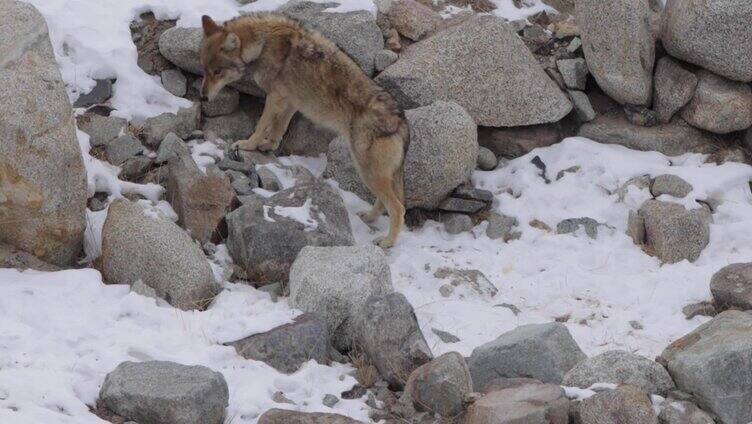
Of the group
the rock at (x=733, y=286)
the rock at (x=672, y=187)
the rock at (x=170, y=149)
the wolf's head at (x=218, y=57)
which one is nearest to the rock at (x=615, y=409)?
the rock at (x=733, y=286)

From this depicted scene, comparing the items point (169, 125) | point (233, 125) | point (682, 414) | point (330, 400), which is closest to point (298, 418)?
point (330, 400)

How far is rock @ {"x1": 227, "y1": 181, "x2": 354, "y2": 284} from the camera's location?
10.2 metres

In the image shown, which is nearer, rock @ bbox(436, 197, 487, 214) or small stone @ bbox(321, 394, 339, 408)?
small stone @ bbox(321, 394, 339, 408)

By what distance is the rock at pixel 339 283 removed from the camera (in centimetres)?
908

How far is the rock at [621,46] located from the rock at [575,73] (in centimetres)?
22

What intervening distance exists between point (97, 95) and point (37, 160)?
8.46ft

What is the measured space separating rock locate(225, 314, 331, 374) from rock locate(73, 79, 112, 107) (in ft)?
14.2

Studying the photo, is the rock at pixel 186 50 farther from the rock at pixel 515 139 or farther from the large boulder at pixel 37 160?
the rock at pixel 515 139

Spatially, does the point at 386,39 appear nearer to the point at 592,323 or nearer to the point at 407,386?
the point at 592,323

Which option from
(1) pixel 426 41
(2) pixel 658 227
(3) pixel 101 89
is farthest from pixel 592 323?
(3) pixel 101 89

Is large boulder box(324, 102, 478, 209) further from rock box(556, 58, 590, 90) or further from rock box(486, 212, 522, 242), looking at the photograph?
rock box(556, 58, 590, 90)

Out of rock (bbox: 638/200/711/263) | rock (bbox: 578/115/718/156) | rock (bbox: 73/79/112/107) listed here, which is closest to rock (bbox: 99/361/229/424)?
rock (bbox: 73/79/112/107)

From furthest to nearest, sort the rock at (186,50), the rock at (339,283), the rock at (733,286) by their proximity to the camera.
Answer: the rock at (186,50)
the rock at (733,286)
the rock at (339,283)

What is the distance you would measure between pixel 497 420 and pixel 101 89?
6.60 m
